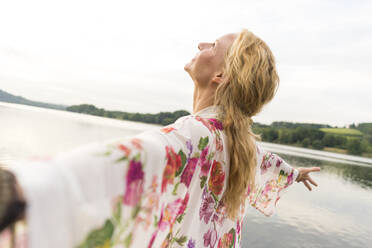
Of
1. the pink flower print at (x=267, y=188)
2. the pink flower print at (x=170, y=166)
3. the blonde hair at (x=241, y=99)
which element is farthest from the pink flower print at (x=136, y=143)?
the pink flower print at (x=267, y=188)

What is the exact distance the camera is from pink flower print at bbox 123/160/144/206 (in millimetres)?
752

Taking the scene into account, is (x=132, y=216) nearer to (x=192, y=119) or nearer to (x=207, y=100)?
(x=192, y=119)

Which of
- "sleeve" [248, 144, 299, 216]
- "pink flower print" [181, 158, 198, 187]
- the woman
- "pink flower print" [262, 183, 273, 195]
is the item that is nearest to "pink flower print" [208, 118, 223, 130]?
the woman

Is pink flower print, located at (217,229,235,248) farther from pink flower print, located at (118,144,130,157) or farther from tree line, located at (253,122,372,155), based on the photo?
tree line, located at (253,122,372,155)

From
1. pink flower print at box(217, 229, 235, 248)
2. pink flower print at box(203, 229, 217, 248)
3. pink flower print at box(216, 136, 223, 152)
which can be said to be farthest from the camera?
pink flower print at box(217, 229, 235, 248)

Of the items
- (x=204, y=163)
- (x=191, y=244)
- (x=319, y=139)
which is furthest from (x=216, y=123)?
(x=319, y=139)

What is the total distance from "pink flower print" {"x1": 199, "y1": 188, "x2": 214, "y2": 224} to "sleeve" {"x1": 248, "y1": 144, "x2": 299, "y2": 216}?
85 centimetres

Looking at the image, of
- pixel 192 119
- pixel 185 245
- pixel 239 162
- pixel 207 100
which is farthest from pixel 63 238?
pixel 207 100

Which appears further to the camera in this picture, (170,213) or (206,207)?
(206,207)

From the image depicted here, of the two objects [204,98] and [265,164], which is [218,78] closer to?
[204,98]

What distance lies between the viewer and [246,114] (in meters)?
1.63

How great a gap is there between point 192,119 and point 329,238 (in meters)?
10.1

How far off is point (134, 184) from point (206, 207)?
77cm

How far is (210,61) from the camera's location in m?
1.71
